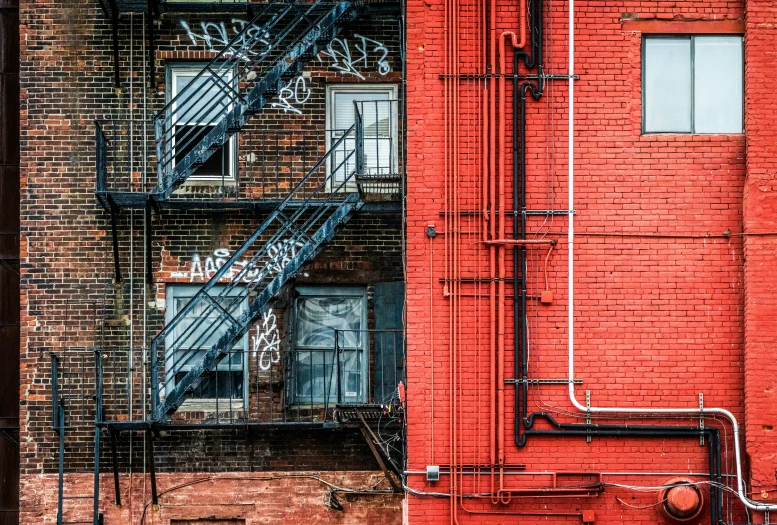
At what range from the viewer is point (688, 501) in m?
12.0

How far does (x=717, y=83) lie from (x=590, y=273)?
8.85ft

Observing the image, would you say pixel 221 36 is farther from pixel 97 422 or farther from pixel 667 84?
pixel 667 84

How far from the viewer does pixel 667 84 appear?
1278 centimetres

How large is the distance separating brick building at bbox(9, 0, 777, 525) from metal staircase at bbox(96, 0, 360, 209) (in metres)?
0.05

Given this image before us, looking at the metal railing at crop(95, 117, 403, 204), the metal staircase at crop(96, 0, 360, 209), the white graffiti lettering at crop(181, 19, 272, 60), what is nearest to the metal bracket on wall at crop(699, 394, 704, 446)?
the metal railing at crop(95, 117, 403, 204)

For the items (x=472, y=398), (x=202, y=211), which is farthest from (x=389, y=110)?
(x=472, y=398)

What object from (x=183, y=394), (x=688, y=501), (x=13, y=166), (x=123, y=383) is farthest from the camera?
(x=13, y=166)

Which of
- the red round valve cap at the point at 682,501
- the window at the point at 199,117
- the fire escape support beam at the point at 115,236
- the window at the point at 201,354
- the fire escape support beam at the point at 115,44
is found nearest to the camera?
the red round valve cap at the point at 682,501

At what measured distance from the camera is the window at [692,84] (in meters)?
12.7

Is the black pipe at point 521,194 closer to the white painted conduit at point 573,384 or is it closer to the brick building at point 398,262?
the brick building at point 398,262

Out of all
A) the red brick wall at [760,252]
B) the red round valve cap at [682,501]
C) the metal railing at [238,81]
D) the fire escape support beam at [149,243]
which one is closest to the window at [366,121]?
the metal railing at [238,81]

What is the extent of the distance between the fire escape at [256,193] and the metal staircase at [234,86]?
0.02m

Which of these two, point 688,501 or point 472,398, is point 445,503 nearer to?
point 472,398

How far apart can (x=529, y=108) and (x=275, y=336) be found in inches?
189
